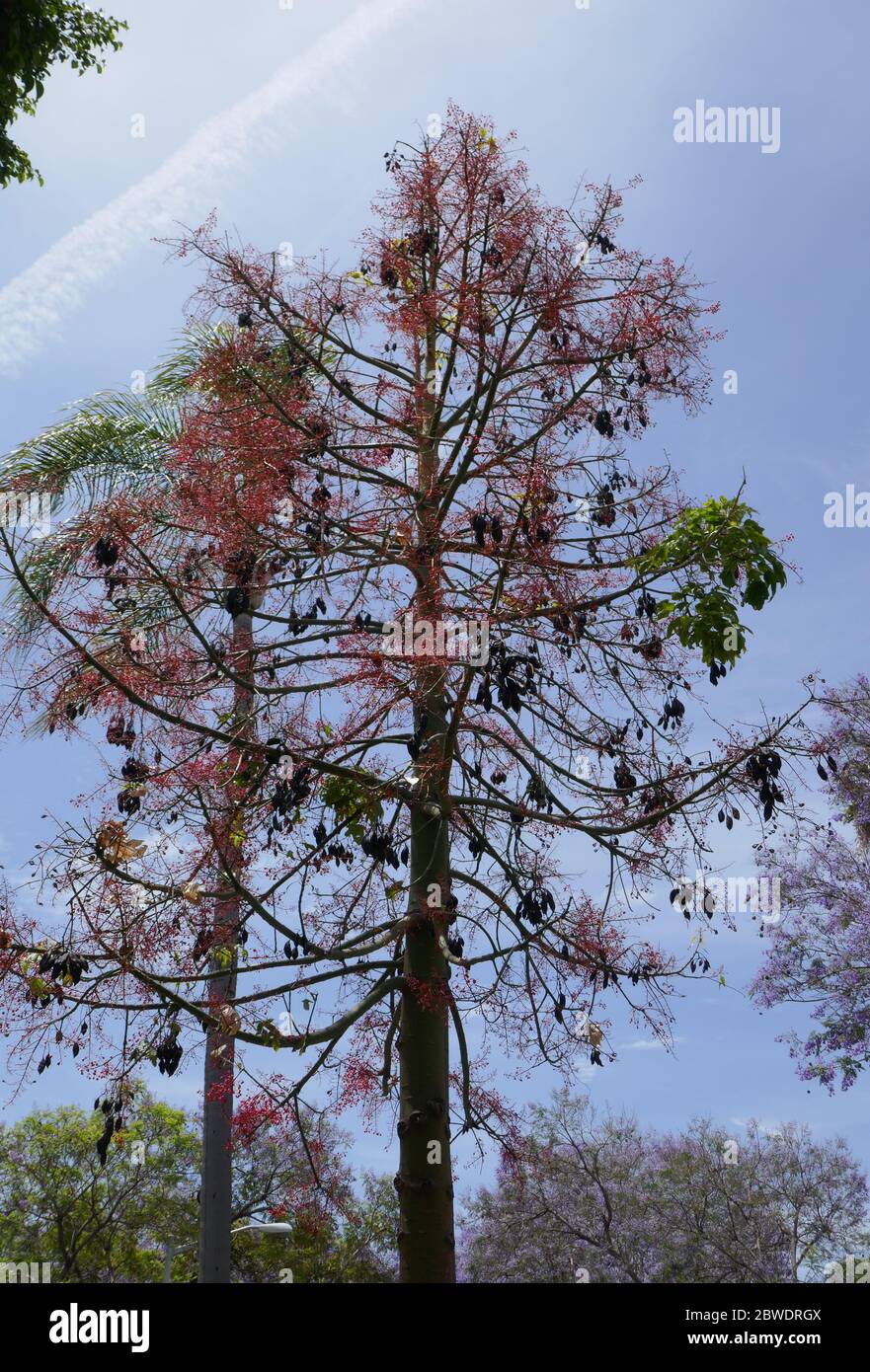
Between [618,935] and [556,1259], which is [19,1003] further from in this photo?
[556,1259]

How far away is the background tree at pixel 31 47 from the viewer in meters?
12.1

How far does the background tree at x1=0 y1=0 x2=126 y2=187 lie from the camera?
12094mm

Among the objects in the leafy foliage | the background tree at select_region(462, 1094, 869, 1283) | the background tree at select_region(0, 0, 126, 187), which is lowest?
the background tree at select_region(462, 1094, 869, 1283)

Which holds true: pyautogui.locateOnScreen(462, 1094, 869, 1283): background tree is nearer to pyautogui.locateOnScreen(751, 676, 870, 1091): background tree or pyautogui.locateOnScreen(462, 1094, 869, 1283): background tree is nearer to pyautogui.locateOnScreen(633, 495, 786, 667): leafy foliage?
pyautogui.locateOnScreen(751, 676, 870, 1091): background tree

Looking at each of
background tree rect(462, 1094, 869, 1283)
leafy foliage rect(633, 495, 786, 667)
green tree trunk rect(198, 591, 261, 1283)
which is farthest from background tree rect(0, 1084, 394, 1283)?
leafy foliage rect(633, 495, 786, 667)

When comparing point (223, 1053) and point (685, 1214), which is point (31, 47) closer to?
point (223, 1053)

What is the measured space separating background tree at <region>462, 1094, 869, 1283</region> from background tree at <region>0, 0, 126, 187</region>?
16.2 m

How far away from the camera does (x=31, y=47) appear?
1230cm

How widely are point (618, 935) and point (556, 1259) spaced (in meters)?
15.4

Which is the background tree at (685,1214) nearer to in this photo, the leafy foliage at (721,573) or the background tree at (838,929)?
the background tree at (838,929)

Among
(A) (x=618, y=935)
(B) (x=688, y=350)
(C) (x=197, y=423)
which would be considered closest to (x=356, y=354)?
(C) (x=197, y=423)

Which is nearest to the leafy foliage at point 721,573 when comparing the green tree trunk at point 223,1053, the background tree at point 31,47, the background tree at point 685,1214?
the green tree trunk at point 223,1053

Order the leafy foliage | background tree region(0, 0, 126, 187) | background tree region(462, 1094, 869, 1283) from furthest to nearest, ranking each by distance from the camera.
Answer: background tree region(462, 1094, 869, 1283), background tree region(0, 0, 126, 187), the leafy foliage

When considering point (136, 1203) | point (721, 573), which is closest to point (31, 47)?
point (721, 573)
